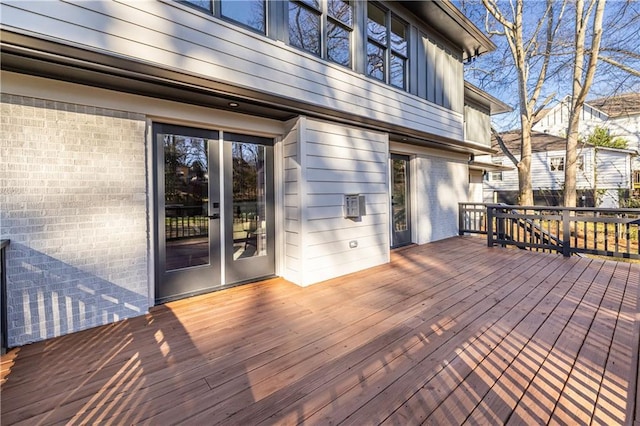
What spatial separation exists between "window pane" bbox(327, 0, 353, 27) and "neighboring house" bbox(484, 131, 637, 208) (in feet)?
44.9

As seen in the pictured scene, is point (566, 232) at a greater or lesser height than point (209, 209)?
lesser

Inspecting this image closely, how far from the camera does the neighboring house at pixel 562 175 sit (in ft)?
47.3

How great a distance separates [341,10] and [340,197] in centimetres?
291

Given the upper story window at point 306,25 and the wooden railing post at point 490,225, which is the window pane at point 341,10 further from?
the wooden railing post at point 490,225

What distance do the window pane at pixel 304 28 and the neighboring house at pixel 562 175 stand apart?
14350mm

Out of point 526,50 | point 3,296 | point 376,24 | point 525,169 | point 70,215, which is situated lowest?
point 3,296

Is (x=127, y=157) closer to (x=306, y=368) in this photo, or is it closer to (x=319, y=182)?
(x=319, y=182)

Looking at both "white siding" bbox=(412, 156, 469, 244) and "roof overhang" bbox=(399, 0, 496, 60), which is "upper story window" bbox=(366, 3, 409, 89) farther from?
"white siding" bbox=(412, 156, 469, 244)

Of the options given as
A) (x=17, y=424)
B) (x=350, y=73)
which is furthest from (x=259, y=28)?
(x=17, y=424)

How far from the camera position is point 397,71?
5.66 metres

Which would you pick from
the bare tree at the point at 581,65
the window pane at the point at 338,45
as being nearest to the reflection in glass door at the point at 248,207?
the window pane at the point at 338,45

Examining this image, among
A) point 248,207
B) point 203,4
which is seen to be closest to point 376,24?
point 203,4

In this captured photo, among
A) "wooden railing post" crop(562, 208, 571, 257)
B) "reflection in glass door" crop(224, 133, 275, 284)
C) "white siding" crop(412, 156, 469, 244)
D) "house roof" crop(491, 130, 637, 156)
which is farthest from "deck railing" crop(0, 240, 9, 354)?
"house roof" crop(491, 130, 637, 156)

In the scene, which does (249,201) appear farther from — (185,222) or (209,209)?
(185,222)
